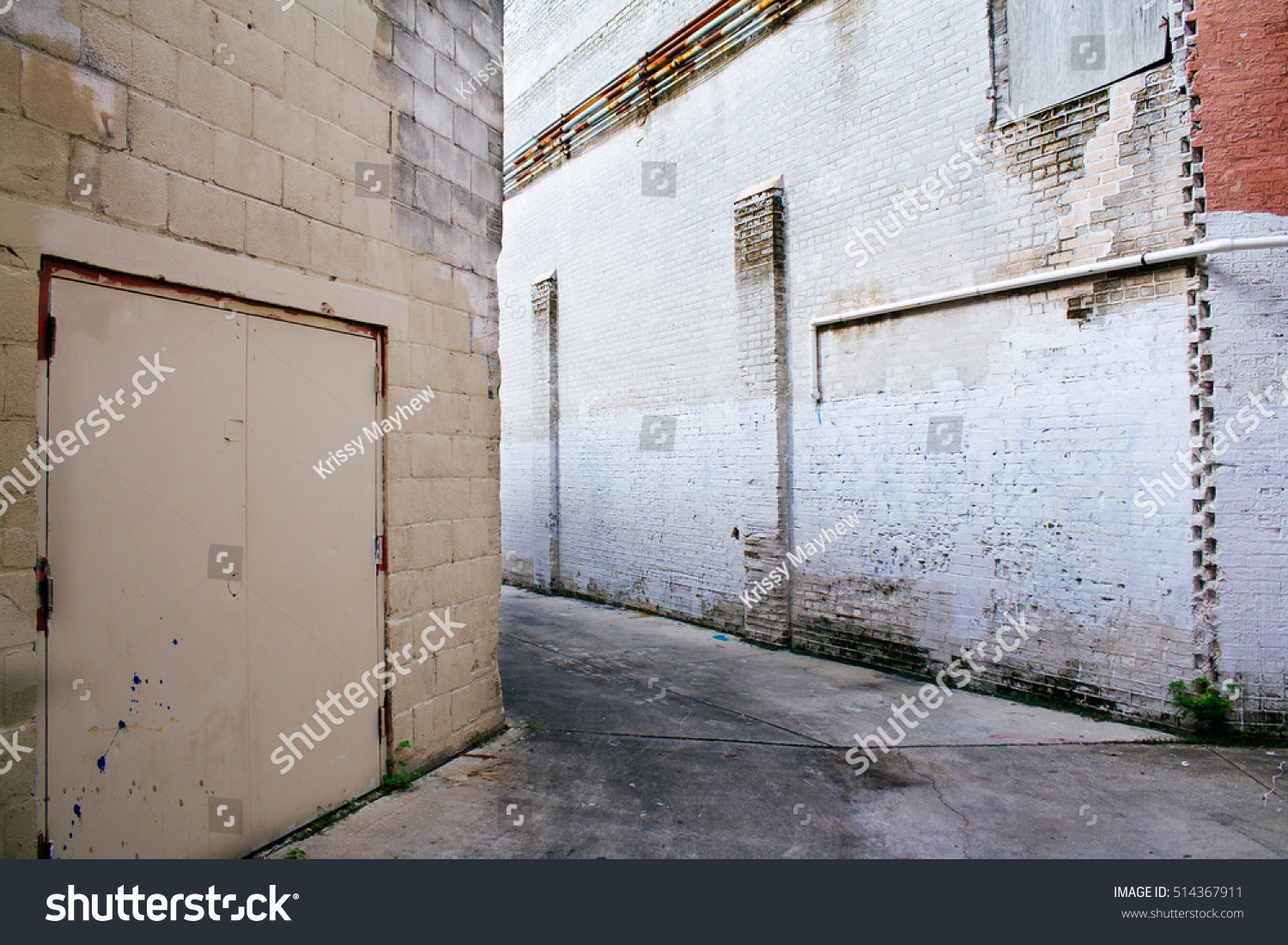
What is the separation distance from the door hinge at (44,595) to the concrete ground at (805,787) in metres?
1.40

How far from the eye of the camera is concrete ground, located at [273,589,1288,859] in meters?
3.15

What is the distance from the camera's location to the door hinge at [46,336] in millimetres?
2371

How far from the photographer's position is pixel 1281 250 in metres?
4.20

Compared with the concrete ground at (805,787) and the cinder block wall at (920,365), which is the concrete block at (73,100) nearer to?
the concrete ground at (805,787)

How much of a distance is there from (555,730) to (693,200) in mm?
5979

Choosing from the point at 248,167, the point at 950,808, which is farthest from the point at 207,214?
the point at 950,808

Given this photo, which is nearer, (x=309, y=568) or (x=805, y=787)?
(x=309, y=568)

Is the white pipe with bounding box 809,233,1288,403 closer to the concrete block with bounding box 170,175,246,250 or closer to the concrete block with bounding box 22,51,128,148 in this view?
the concrete block with bounding box 170,175,246,250

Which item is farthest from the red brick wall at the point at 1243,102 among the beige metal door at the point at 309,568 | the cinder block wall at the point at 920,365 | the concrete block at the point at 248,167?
the concrete block at the point at 248,167

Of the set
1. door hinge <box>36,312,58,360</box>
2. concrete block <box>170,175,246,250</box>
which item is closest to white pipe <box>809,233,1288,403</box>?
concrete block <box>170,175,246,250</box>

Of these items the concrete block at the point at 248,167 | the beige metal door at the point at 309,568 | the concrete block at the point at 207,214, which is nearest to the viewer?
the concrete block at the point at 207,214

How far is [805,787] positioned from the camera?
376 cm

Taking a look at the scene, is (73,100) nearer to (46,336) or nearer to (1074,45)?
(46,336)

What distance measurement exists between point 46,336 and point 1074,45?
→ 635 centimetres
